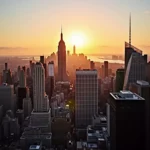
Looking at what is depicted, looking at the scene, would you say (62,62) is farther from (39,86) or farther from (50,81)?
(39,86)

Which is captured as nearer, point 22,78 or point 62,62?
point 22,78

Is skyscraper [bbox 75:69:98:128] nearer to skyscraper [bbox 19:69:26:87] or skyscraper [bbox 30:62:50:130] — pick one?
skyscraper [bbox 30:62:50:130]

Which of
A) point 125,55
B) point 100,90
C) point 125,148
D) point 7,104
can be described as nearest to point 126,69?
point 125,55

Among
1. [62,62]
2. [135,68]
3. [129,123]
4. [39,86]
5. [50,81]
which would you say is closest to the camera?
[129,123]

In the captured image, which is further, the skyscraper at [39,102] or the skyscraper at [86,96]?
the skyscraper at [86,96]

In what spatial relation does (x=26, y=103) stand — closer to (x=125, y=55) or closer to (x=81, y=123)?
(x=81, y=123)

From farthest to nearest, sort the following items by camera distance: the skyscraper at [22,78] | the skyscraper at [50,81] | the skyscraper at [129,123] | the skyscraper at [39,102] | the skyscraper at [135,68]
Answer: the skyscraper at [22,78]
the skyscraper at [50,81]
the skyscraper at [135,68]
the skyscraper at [39,102]
the skyscraper at [129,123]

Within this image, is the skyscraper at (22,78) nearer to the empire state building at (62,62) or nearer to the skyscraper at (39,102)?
the skyscraper at (39,102)

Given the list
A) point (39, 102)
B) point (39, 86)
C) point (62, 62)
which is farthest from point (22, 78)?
point (62, 62)

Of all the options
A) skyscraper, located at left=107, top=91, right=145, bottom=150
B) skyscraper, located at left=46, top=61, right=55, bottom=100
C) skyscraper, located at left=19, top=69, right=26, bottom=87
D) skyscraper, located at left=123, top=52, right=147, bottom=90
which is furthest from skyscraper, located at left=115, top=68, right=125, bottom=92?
skyscraper, located at left=107, top=91, right=145, bottom=150

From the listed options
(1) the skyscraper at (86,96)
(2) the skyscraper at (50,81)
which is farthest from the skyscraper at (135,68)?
(2) the skyscraper at (50,81)
